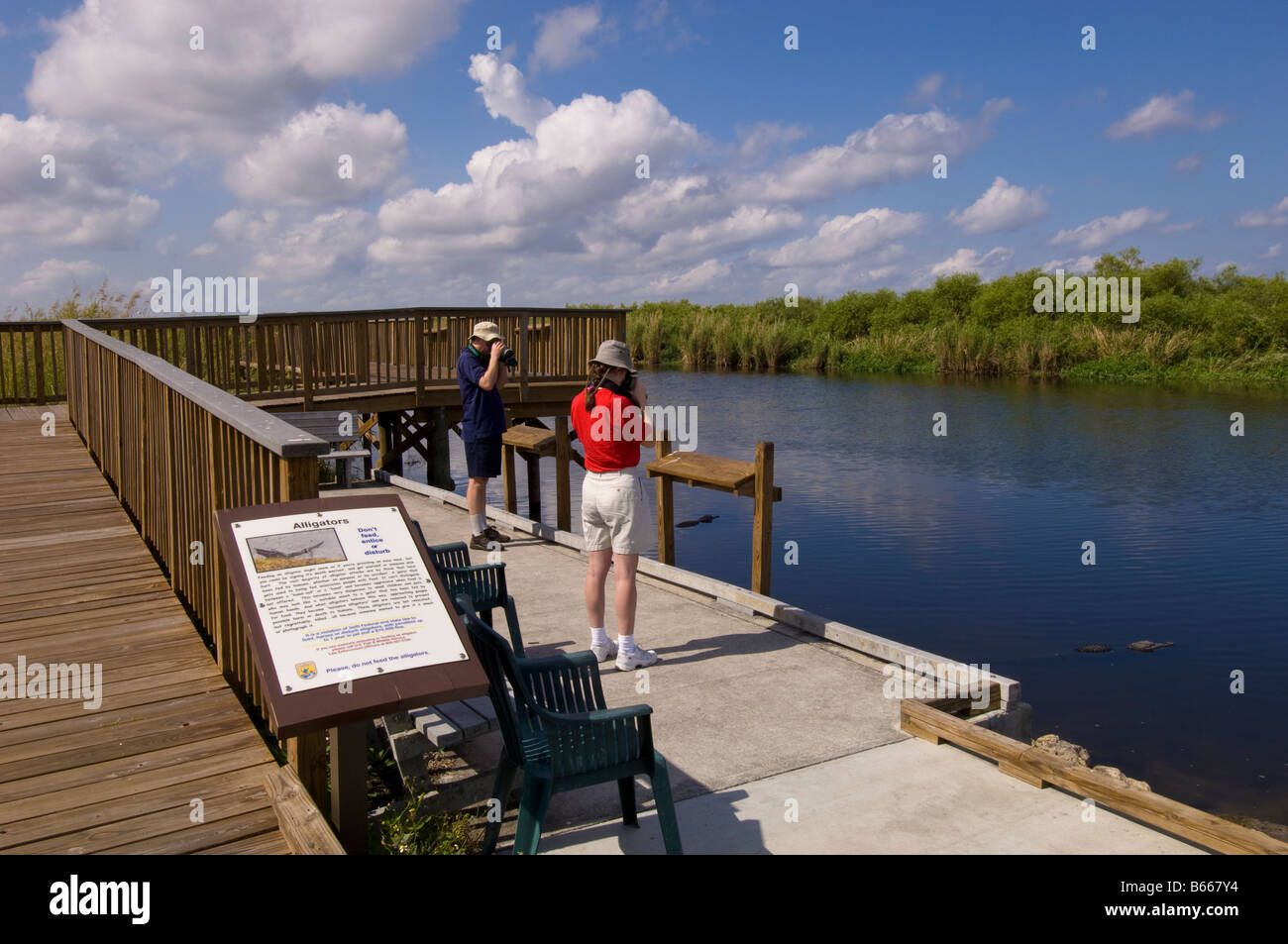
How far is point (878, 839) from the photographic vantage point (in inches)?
169

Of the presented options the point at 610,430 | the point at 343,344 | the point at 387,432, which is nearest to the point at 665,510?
the point at 610,430

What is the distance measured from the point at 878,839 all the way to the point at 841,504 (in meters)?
15.3

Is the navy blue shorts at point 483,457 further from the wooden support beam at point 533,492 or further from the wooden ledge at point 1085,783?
the wooden support beam at point 533,492

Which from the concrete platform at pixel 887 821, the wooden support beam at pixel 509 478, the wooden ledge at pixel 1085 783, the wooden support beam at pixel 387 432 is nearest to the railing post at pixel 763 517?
the wooden ledge at pixel 1085 783

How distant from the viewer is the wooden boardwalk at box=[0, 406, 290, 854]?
350 centimetres

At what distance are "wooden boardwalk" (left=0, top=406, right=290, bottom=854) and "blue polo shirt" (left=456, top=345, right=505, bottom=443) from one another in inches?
116

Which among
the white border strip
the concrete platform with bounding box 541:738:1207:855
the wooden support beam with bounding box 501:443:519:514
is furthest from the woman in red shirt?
the wooden support beam with bounding box 501:443:519:514

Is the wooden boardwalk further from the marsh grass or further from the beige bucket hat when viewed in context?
the marsh grass

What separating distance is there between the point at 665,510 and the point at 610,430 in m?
4.06

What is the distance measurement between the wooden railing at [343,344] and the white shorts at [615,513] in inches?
281

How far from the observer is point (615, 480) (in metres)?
6.18

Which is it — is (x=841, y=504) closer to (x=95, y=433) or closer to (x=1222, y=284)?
(x=95, y=433)

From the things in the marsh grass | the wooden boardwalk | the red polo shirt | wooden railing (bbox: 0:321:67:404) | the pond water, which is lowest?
the pond water

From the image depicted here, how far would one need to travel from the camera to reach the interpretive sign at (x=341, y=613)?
292cm
